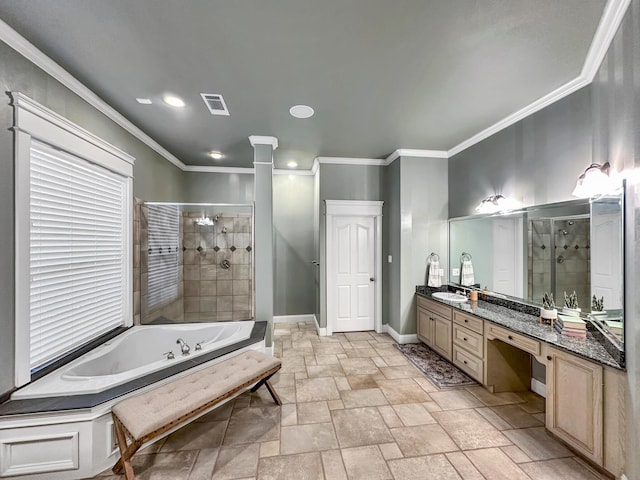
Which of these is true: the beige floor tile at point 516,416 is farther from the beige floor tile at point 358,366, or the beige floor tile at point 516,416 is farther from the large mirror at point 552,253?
the beige floor tile at point 358,366

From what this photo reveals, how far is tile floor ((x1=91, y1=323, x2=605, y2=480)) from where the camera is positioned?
1664mm

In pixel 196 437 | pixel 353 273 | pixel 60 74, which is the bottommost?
pixel 196 437

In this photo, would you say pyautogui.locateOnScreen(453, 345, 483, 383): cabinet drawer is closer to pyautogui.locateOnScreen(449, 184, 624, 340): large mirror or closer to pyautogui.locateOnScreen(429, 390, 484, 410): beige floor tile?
pyautogui.locateOnScreen(429, 390, 484, 410): beige floor tile

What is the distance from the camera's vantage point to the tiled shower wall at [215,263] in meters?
3.51

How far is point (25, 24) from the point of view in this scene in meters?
1.56

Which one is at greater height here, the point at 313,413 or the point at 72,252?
the point at 72,252

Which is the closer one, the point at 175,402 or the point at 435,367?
the point at 175,402

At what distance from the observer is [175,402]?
1.70 meters

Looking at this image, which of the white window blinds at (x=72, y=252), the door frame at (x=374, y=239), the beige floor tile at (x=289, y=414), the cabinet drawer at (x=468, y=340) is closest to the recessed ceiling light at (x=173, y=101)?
the white window blinds at (x=72, y=252)

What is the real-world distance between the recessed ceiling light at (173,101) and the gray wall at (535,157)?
3424 mm

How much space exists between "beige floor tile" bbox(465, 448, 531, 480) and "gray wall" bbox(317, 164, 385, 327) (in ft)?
8.28

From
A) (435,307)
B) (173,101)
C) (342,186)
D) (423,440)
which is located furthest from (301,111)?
(423,440)

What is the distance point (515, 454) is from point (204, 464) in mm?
2128

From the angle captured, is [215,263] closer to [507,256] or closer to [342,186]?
[342,186]
